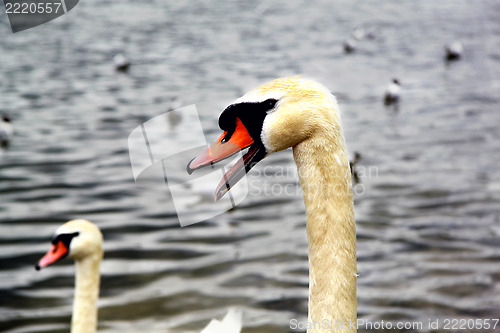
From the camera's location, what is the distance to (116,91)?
15.3m

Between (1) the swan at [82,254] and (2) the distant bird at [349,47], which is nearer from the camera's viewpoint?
(1) the swan at [82,254]

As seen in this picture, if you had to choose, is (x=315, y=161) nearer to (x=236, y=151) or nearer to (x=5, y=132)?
(x=236, y=151)

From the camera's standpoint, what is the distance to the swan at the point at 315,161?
8.59 ft

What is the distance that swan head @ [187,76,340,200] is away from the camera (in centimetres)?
261

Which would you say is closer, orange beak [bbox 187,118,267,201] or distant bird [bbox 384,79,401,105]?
orange beak [bbox 187,118,267,201]

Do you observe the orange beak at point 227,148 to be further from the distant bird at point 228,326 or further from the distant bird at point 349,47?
the distant bird at point 349,47

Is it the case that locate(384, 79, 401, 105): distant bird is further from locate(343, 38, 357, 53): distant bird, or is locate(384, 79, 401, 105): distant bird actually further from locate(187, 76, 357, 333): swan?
locate(187, 76, 357, 333): swan

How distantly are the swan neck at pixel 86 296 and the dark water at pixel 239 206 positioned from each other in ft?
3.32
